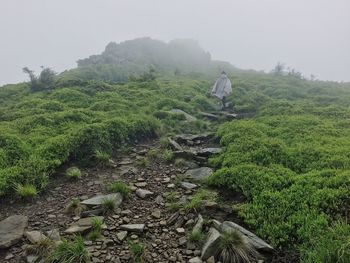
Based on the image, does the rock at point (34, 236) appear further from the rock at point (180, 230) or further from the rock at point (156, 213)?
the rock at point (180, 230)

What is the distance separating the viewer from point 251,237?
23.1ft

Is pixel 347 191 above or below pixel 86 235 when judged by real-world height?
above

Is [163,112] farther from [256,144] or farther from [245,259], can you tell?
[245,259]

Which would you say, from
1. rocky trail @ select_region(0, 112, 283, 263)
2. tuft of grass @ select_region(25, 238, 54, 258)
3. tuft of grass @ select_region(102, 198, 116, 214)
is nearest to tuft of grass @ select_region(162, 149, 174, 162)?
rocky trail @ select_region(0, 112, 283, 263)

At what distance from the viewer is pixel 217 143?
14.4 m

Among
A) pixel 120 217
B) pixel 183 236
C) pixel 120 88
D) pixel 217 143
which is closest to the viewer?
pixel 183 236

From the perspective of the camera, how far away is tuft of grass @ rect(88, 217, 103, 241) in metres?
7.11

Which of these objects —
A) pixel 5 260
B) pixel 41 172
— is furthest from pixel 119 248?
pixel 41 172

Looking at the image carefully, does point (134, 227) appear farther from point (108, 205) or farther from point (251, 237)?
point (251, 237)

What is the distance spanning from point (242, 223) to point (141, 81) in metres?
22.2

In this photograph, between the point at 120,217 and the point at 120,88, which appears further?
the point at 120,88

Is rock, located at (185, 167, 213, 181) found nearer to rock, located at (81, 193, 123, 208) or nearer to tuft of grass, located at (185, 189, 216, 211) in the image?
tuft of grass, located at (185, 189, 216, 211)

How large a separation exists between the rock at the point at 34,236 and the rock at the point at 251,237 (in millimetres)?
3768

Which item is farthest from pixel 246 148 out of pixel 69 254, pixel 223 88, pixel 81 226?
pixel 223 88
